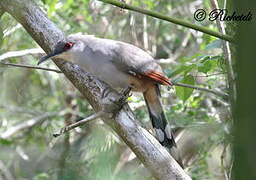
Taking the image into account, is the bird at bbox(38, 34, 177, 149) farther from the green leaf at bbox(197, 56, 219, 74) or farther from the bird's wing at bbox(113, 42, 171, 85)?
the green leaf at bbox(197, 56, 219, 74)

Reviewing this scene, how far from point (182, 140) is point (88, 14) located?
1892mm

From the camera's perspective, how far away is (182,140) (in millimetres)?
3648

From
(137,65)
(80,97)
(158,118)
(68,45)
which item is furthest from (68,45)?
(80,97)

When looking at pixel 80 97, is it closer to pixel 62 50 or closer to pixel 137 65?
pixel 137 65

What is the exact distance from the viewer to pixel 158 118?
9.92 feet

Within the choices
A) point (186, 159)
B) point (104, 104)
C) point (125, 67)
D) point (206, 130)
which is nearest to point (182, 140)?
point (186, 159)

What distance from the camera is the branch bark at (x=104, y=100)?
203cm

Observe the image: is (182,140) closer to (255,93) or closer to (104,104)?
(104,104)

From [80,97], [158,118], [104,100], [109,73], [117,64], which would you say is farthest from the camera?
[80,97]

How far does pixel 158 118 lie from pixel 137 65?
503 millimetres

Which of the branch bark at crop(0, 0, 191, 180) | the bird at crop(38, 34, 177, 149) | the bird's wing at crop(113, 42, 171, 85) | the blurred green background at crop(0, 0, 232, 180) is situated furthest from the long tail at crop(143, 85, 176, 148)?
the branch bark at crop(0, 0, 191, 180)

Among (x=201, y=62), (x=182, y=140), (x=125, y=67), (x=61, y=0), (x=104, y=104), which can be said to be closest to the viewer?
(x=104, y=104)

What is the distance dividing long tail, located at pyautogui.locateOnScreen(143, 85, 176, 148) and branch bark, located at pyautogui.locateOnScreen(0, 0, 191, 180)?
59cm

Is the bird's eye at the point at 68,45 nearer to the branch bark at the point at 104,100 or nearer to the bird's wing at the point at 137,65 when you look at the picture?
the branch bark at the point at 104,100
